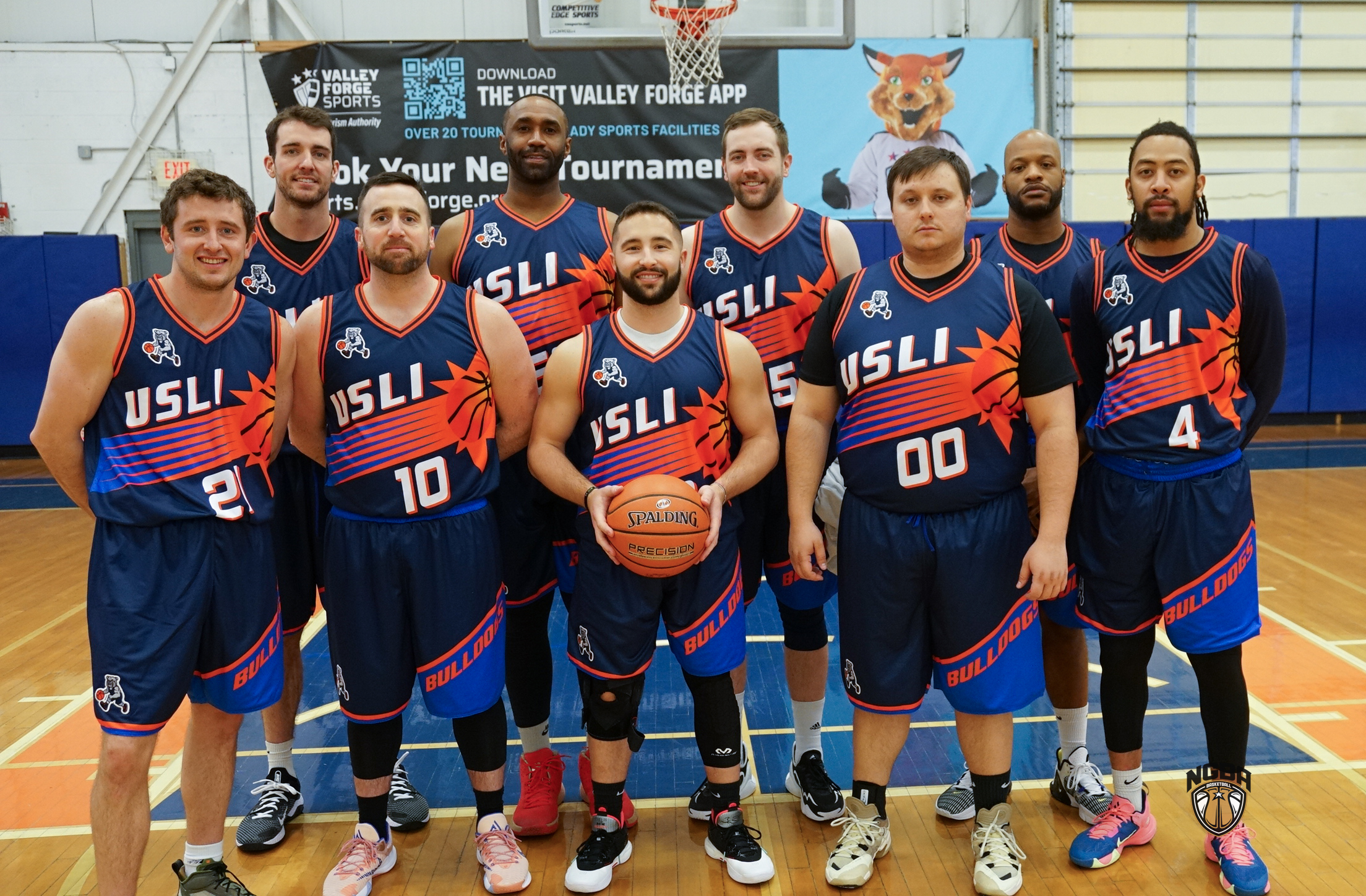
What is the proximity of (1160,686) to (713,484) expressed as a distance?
2.78 metres

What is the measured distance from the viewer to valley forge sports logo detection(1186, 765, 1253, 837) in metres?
3.12

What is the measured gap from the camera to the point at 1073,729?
11.9ft

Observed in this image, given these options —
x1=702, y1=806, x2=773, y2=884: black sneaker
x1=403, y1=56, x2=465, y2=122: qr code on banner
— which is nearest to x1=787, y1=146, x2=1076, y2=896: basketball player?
x1=702, y1=806, x2=773, y2=884: black sneaker

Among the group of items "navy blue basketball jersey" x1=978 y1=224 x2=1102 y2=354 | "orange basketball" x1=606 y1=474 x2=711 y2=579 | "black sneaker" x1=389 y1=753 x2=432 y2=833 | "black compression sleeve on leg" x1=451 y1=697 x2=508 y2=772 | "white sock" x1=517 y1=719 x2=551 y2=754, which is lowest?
"black sneaker" x1=389 y1=753 x2=432 y2=833

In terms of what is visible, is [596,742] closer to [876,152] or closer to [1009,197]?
[1009,197]

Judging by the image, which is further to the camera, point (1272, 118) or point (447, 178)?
point (1272, 118)

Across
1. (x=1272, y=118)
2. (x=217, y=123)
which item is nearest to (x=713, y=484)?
(x=217, y=123)

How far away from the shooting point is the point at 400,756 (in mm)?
4168

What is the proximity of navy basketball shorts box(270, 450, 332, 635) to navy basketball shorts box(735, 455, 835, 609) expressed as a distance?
4.67ft

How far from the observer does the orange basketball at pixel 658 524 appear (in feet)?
9.59

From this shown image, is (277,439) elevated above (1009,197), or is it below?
below

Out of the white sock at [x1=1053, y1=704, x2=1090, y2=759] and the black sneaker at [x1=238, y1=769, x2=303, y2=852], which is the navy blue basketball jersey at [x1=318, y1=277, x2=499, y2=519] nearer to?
the black sneaker at [x1=238, y1=769, x2=303, y2=852]

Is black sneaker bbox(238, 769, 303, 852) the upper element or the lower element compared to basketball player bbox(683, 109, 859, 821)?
lower

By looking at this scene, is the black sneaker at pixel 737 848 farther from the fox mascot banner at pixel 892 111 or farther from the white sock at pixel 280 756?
the fox mascot banner at pixel 892 111
